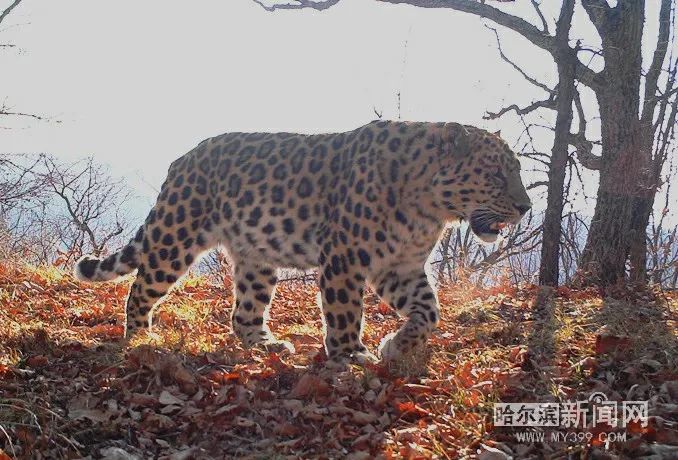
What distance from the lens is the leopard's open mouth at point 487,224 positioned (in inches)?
254

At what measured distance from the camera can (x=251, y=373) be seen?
552 centimetres

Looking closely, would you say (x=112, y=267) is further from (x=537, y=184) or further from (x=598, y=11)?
(x=537, y=184)

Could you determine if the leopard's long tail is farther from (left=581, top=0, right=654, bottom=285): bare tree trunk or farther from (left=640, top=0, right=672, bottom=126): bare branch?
(left=640, top=0, right=672, bottom=126): bare branch

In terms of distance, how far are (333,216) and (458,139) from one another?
52.1 inches

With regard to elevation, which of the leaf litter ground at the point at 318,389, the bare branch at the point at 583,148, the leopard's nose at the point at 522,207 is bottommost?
the leaf litter ground at the point at 318,389

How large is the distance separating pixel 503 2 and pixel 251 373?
24.7 feet

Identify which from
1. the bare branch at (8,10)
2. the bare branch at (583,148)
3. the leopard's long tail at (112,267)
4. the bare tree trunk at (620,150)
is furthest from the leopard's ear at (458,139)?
the bare branch at (8,10)

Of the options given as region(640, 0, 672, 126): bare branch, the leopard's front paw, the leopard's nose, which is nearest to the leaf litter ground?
the leopard's front paw

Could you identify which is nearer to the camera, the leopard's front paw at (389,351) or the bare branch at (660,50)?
the leopard's front paw at (389,351)

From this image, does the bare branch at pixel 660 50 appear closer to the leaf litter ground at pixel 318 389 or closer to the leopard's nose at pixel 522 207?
the leaf litter ground at pixel 318 389

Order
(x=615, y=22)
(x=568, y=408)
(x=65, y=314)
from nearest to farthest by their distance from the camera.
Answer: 1. (x=568, y=408)
2. (x=65, y=314)
3. (x=615, y=22)

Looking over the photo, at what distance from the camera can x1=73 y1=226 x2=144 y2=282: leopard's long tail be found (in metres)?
7.48

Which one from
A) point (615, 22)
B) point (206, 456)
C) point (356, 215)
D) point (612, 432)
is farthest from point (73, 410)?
point (615, 22)

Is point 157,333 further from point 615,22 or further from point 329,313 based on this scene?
point 615,22
